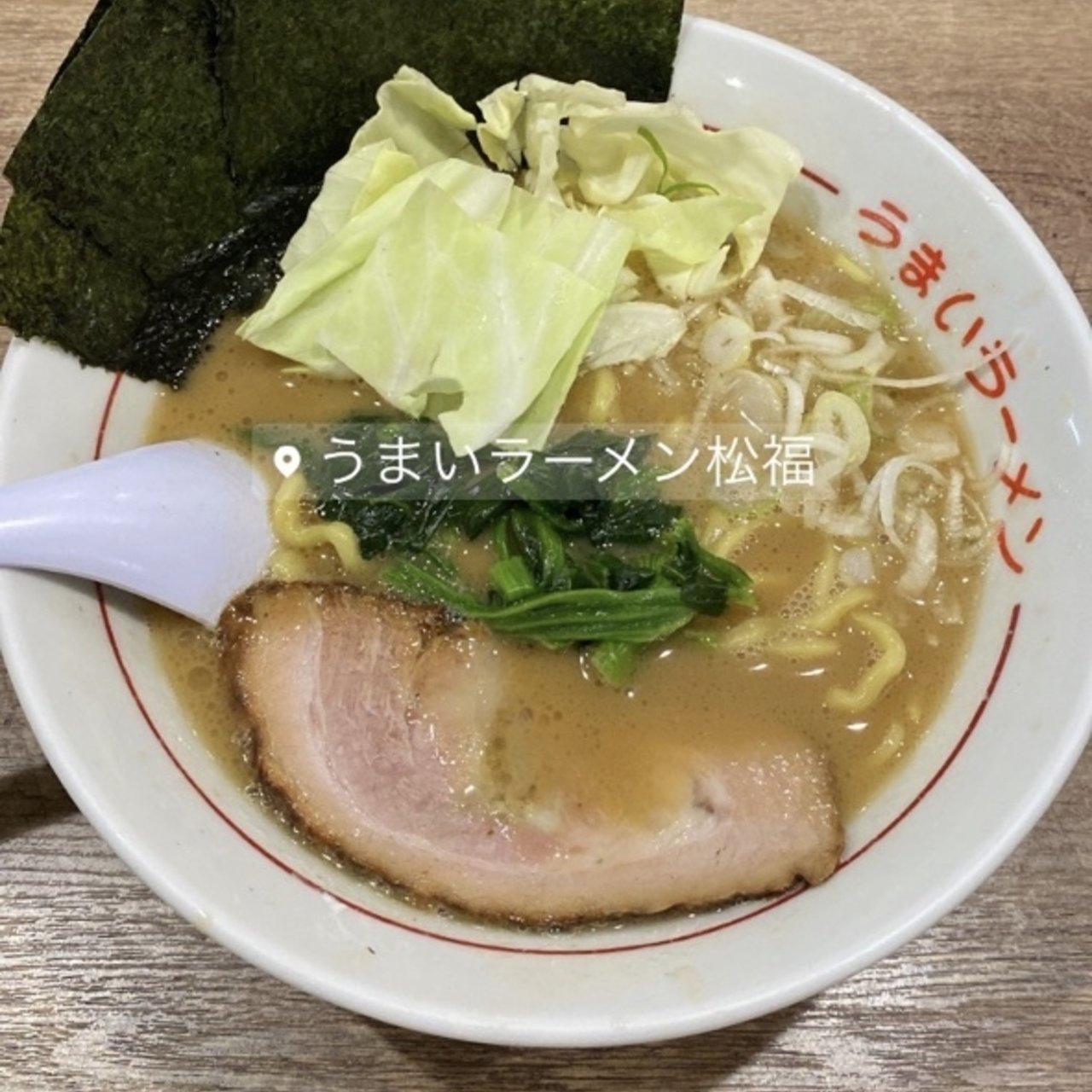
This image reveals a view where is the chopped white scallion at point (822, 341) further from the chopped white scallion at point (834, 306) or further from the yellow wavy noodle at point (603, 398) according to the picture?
the yellow wavy noodle at point (603, 398)

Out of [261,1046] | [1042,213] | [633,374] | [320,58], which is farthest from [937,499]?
[261,1046]

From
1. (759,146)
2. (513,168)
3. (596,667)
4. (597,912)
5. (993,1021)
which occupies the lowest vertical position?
(993,1021)

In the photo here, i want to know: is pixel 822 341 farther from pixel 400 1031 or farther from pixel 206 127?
pixel 400 1031

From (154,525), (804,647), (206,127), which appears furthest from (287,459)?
(804,647)

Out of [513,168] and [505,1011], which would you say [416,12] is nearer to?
[513,168]

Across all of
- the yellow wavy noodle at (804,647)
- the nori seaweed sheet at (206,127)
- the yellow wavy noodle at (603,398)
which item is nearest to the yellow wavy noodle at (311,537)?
the nori seaweed sheet at (206,127)

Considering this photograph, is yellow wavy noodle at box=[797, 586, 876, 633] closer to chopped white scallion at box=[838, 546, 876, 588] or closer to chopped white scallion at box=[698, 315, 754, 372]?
chopped white scallion at box=[838, 546, 876, 588]

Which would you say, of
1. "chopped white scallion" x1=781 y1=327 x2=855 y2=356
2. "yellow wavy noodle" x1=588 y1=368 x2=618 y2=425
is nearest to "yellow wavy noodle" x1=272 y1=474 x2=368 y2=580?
"yellow wavy noodle" x1=588 y1=368 x2=618 y2=425
